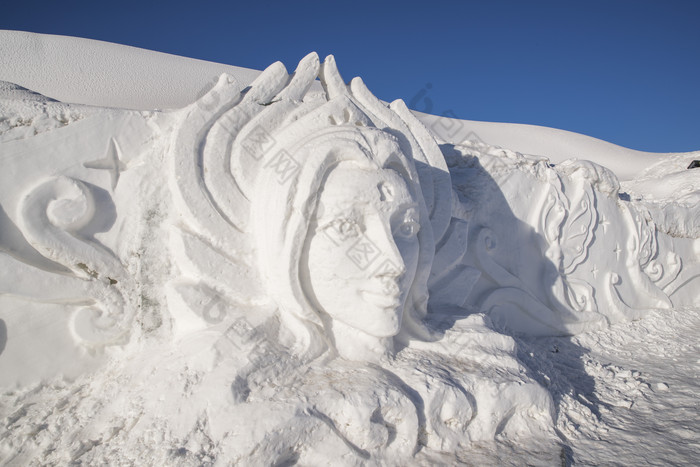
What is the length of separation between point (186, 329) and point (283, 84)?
109 centimetres

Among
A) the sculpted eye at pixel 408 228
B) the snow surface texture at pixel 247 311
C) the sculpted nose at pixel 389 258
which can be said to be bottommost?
the snow surface texture at pixel 247 311

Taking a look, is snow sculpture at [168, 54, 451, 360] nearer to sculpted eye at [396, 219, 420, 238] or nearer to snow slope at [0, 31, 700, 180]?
sculpted eye at [396, 219, 420, 238]

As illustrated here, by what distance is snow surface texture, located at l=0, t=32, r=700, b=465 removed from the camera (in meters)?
1.30

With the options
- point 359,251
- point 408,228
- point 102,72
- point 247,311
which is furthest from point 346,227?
point 102,72

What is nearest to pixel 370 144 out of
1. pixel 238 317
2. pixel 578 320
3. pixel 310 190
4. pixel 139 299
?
pixel 310 190

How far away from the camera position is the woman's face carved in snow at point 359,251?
1.51 metres

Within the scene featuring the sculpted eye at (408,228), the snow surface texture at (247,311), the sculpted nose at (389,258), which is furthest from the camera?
the sculpted eye at (408,228)

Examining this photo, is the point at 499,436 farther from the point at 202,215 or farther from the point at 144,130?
the point at 144,130

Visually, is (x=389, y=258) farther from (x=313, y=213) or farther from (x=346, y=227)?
(x=313, y=213)

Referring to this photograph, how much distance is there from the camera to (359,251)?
153 cm

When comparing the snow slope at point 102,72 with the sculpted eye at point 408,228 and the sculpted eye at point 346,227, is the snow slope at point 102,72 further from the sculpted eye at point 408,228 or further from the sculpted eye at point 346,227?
the sculpted eye at point 346,227

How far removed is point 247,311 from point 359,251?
45cm

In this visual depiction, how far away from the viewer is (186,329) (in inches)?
59.1

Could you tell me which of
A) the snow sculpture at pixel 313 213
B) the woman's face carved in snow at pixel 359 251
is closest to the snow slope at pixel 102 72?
the snow sculpture at pixel 313 213
